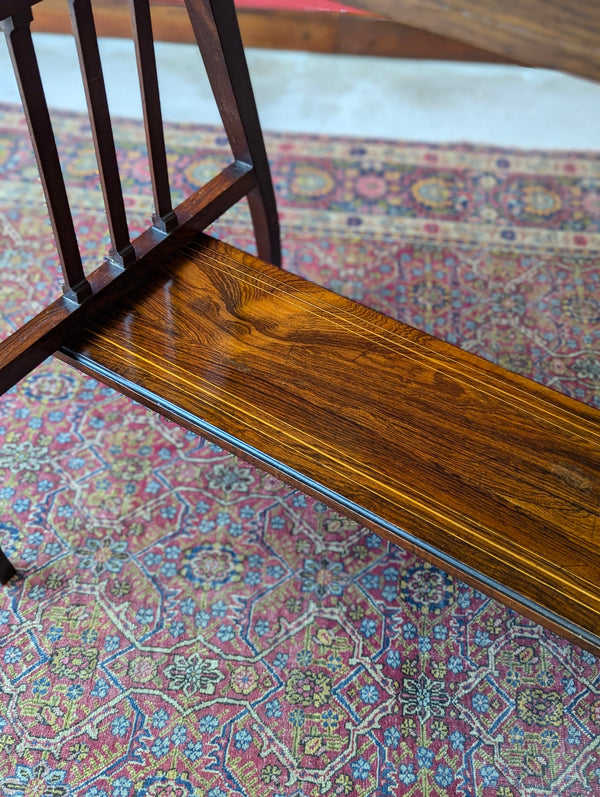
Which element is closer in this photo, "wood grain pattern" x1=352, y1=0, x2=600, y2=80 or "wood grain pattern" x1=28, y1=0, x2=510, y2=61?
"wood grain pattern" x1=352, y1=0, x2=600, y2=80

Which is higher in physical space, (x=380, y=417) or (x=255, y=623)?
(x=380, y=417)

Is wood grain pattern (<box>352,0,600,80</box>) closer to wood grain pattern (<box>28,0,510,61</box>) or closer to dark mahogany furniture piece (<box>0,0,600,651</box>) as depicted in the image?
dark mahogany furniture piece (<box>0,0,600,651</box>)

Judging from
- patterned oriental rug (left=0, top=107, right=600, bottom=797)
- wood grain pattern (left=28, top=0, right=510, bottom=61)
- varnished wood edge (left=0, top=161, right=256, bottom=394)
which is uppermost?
wood grain pattern (left=28, top=0, right=510, bottom=61)

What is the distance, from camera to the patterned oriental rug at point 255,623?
5.01ft

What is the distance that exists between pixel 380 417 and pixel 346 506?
208 millimetres

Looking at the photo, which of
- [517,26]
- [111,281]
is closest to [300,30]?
[111,281]

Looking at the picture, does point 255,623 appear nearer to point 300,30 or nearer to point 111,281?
point 111,281

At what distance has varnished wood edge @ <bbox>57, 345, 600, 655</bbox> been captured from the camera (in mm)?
1201

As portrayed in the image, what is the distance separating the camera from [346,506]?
1324 mm

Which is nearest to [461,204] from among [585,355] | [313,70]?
[585,355]

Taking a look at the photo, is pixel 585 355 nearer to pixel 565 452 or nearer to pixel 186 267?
pixel 565 452

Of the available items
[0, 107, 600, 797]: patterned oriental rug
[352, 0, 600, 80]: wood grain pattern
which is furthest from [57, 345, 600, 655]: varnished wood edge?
[352, 0, 600, 80]: wood grain pattern

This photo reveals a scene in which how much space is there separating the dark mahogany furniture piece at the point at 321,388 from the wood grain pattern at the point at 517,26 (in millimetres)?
803

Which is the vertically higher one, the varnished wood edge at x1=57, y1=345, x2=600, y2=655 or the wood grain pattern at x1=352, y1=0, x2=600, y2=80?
the wood grain pattern at x1=352, y1=0, x2=600, y2=80
